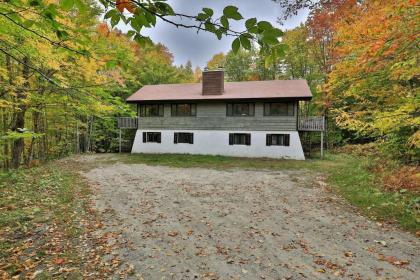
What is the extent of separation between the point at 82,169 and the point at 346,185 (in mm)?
14638

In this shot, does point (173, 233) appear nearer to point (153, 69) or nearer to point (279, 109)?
point (279, 109)

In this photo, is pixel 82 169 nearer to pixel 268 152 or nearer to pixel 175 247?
pixel 175 247

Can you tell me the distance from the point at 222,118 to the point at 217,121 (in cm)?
54

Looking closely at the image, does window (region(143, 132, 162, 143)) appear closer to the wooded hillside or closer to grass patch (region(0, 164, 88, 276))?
the wooded hillside

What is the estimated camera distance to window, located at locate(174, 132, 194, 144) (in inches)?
976

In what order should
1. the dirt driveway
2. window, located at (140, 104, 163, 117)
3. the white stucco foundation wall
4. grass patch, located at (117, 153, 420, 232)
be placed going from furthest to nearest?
1. window, located at (140, 104, 163, 117)
2. the white stucco foundation wall
3. grass patch, located at (117, 153, 420, 232)
4. the dirt driveway

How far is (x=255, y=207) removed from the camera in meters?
9.29

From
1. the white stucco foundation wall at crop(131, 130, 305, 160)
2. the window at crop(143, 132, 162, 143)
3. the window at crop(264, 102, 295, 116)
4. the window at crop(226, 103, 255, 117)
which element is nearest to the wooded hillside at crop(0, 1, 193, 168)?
the window at crop(143, 132, 162, 143)

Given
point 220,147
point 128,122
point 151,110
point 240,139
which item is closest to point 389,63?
point 240,139

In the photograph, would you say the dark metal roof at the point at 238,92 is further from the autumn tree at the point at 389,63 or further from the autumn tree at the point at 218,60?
the autumn tree at the point at 218,60

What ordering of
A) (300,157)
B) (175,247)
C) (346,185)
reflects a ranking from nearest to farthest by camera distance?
(175,247) < (346,185) < (300,157)

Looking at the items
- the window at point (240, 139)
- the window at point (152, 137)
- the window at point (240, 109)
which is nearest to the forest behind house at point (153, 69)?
the window at point (152, 137)

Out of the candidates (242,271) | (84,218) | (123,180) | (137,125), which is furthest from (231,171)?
(137,125)

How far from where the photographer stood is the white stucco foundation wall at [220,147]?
71.9 ft
